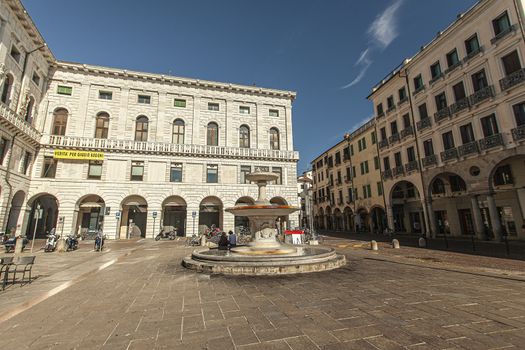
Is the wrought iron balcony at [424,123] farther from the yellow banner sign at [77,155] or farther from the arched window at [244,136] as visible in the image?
the yellow banner sign at [77,155]

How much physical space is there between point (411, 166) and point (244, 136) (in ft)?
60.3

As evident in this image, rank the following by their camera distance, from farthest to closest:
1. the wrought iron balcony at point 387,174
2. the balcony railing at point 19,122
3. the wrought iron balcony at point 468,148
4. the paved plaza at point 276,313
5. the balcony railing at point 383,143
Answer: the balcony railing at point 383,143 → the wrought iron balcony at point 387,174 → the balcony railing at point 19,122 → the wrought iron balcony at point 468,148 → the paved plaza at point 276,313

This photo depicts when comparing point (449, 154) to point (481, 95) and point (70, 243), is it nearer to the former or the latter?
point (481, 95)

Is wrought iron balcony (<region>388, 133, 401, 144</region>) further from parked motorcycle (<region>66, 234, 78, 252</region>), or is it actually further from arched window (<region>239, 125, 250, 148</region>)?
parked motorcycle (<region>66, 234, 78, 252</region>)

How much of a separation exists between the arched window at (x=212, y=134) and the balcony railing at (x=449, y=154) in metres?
22.2

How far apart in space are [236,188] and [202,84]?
1342cm

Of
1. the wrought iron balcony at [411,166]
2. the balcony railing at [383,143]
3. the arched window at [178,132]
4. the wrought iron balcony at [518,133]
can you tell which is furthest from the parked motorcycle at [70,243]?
the wrought iron balcony at [518,133]

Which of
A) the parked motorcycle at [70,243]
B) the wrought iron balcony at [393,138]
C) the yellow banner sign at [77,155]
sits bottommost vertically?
the parked motorcycle at [70,243]

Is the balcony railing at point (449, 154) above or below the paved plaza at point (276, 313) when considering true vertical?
above

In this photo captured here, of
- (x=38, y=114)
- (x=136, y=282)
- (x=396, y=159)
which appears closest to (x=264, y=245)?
(x=136, y=282)

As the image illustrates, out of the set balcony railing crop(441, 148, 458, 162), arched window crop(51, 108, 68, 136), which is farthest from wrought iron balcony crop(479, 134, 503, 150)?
arched window crop(51, 108, 68, 136)

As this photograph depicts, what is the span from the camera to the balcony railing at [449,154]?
729 inches

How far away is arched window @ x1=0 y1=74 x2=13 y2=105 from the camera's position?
19.0 metres

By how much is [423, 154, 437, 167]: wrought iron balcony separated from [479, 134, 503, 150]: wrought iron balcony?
11.9 ft
